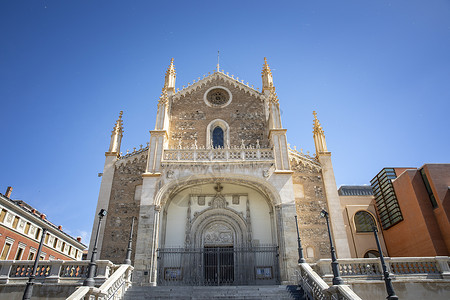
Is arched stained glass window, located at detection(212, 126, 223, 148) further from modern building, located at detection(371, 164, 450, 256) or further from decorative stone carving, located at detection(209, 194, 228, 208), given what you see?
modern building, located at detection(371, 164, 450, 256)

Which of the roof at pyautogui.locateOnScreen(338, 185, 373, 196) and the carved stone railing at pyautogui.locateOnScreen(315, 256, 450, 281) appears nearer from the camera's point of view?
the carved stone railing at pyautogui.locateOnScreen(315, 256, 450, 281)

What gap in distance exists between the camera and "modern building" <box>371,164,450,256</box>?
16.7 meters

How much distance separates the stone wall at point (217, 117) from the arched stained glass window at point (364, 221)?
9168 millimetres

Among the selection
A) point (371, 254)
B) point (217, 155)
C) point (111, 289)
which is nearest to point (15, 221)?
point (217, 155)

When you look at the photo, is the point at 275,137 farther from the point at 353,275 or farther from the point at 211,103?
the point at 353,275

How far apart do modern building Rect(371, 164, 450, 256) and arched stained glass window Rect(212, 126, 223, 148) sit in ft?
39.0

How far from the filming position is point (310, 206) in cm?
1803

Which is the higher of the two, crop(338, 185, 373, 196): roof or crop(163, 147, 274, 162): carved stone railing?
crop(338, 185, 373, 196): roof

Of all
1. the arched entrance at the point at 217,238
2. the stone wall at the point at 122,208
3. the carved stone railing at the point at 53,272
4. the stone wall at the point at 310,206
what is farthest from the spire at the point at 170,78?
the carved stone railing at the point at 53,272

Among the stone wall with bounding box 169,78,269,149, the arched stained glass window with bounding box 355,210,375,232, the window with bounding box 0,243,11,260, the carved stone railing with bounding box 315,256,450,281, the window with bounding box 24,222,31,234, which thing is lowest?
the carved stone railing with bounding box 315,256,450,281

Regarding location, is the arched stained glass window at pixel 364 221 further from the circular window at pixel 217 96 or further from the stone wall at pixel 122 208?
the stone wall at pixel 122 208

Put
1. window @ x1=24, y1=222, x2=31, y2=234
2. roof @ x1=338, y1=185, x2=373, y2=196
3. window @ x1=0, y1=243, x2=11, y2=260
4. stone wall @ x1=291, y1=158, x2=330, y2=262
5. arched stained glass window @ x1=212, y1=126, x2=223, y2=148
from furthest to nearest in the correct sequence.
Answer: window @ x1=24, y1=222, x2=31, y2=234
roof @ x1=338, y1=185, x2=373, y2=196
window @ x1=0, y1=243, x2=11, y2=260
arched stained glass window @ x1=212, y1=126, x2=223, y2=148
stone wall @ x1=291, y1=158, x2=330, y2=262

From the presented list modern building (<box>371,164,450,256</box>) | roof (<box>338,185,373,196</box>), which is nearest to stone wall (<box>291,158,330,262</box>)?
modern building (<box>371,164,450,256</box>)

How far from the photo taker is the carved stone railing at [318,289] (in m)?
8.90
